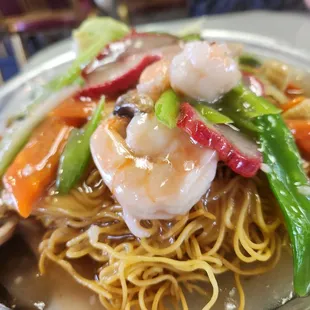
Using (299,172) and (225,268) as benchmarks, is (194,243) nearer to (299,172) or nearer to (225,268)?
(225,268)

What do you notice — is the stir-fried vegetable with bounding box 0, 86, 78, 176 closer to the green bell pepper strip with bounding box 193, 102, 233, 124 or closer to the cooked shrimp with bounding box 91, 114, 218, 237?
the cooked shrimp with bounding box 91, 114, 218, 237

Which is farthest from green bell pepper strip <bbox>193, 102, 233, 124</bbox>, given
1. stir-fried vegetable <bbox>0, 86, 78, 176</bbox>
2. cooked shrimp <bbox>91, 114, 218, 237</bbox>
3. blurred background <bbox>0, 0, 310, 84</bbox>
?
blurred background <bbox>0, 0, 310, 84</bbox>

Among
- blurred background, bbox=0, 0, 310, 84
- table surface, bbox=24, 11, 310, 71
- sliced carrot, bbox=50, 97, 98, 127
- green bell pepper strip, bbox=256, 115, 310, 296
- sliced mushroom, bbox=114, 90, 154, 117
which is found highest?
sliced mushroom, bbox=114, 90, 154, 117

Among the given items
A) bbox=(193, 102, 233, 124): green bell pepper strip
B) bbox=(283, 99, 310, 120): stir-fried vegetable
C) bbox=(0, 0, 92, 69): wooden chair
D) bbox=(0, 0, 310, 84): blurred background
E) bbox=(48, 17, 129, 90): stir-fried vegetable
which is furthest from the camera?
bbox=(0, 0, 92, 69): wooden chair

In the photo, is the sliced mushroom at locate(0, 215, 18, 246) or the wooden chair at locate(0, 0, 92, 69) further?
the wooden chair at locate(0, 0, 92, 69)

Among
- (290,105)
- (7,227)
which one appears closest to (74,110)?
(7,227)

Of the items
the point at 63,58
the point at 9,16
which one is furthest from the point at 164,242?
the point at 9,16

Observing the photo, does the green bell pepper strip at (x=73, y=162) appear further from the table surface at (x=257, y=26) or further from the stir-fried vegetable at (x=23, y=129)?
the table surface at (x=257, y=26)
